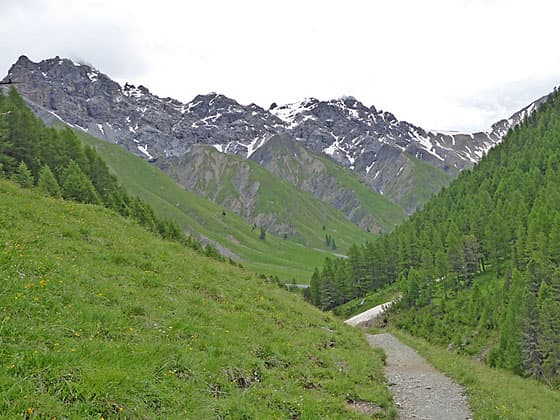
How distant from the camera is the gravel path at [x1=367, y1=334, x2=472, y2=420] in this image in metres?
17.4

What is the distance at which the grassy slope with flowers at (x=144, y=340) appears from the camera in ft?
30.5

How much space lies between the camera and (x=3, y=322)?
10.4m

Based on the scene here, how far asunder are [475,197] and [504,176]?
1212 centimetres

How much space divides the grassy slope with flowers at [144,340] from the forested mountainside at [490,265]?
125ft

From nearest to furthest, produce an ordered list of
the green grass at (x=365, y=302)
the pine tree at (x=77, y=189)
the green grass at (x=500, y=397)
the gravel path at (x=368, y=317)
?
1. the green grass at (x=500, y=397)
2. the pine tree at (x=77, y=189)
3. the gravel path at (x=368, y=317)
4. the green grass at (x=365, y=302)

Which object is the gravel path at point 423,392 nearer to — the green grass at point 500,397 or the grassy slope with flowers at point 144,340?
the green grass at point 500,397

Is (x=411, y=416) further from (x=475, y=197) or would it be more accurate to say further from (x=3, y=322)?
(x=475, y=197)

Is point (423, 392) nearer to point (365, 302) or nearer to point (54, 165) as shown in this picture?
point (54, 165)

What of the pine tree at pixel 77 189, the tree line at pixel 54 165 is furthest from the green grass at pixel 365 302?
the pine tree at pixel 77 189

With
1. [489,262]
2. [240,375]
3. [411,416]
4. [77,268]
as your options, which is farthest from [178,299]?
[489,262]

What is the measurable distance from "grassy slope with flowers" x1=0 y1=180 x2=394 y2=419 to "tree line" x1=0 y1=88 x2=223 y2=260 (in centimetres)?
3189

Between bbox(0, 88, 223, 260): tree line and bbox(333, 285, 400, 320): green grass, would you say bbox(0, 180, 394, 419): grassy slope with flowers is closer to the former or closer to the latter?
bbox(0, 88, 223, 260): tree line

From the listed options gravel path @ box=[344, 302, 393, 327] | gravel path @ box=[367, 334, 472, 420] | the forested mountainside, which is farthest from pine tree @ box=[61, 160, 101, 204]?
the forested mountainside

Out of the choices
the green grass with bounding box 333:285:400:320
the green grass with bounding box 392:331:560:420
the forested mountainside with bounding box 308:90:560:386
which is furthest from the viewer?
the green grass with bounding box 333:285:400:320
